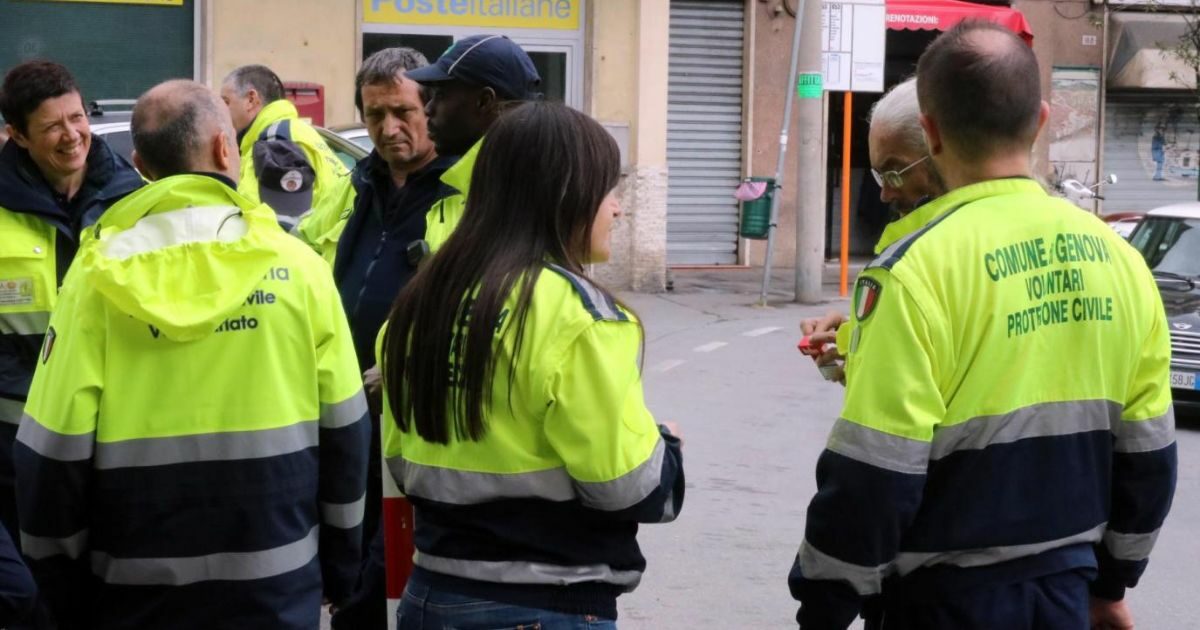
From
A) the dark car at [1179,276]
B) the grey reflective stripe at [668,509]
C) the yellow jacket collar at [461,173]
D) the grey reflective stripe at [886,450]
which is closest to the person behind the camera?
the grey reflective stripe at [886,450]

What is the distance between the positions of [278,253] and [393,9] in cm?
1416

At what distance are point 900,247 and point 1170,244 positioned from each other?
9.79 meters

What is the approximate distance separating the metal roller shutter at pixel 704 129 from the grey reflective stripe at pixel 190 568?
17.0 m

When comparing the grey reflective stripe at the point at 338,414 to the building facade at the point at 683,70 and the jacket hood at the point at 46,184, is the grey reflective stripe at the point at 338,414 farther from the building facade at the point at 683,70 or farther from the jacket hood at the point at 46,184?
the building facade at the point at 683,70

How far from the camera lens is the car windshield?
11.8m

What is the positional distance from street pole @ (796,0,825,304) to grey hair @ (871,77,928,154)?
12734mm

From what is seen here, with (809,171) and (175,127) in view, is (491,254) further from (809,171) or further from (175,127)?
(809,171)

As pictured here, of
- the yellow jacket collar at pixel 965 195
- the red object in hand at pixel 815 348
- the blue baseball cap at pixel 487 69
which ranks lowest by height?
the red object in hand at pixel 815 348

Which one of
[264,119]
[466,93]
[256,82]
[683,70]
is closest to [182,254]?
[466,93]

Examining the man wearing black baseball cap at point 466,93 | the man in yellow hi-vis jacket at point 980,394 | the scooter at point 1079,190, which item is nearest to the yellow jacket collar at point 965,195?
the man in yellow hi-vis jacket at point 980,394

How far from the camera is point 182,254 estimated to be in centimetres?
333

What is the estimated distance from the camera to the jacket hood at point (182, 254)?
3.22m

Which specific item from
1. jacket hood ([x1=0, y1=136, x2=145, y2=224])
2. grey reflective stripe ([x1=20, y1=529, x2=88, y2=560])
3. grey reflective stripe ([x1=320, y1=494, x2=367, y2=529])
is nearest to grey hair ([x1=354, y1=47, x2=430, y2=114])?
jacket hood ([x1=0, y1=136, x2=145, y2=224])

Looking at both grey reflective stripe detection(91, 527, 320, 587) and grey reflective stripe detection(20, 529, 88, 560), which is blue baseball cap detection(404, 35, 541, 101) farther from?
grey reflective stripe detection(20, 529, 88, 560)
